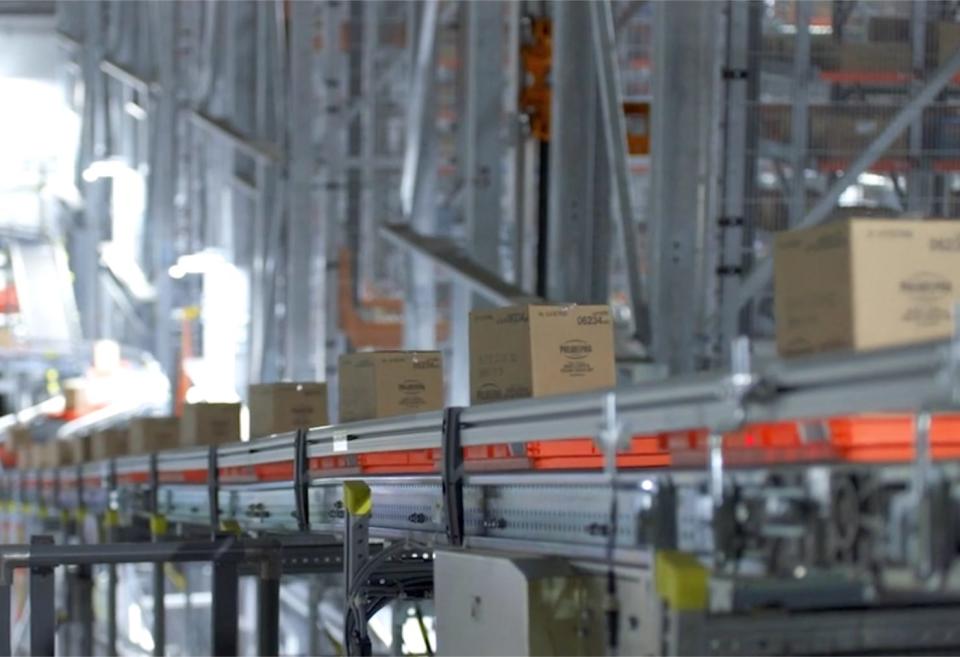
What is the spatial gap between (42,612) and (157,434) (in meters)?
5.76

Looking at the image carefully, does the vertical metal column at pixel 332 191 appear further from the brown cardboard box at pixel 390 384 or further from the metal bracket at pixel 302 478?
the brown cardboard box at pixel 390 384

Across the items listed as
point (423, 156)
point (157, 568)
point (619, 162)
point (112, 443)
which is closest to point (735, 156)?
point (619, 162)

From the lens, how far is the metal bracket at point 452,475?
15.5 feet

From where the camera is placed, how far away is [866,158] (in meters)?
7.34

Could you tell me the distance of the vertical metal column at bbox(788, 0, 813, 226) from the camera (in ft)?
25.5

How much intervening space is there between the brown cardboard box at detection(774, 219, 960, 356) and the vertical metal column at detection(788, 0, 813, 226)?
436 cm

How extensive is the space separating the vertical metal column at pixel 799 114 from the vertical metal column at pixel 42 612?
3.21 m

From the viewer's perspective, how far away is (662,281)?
22.6ft

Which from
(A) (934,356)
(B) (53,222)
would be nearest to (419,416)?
(A) (934,356)

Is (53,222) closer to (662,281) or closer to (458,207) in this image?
(458,207)

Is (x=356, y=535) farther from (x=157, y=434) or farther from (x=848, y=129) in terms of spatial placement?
(x=157, y=434)

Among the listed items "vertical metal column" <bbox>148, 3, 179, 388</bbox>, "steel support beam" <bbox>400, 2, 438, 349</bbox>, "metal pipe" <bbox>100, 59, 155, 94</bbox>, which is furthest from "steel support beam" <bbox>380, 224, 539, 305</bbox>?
"metal pipe" <bbox>100, 59, 155, 94</bbox>

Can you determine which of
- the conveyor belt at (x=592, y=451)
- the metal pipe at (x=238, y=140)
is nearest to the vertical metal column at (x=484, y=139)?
the conveyor belt at (x=592, y=451)

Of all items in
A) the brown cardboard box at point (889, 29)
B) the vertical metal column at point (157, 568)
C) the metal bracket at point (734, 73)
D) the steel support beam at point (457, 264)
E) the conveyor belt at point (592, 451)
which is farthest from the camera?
the vertical metal column at point (157, 568)
